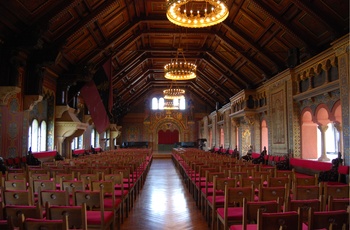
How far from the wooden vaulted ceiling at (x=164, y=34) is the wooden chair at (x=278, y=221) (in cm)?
786

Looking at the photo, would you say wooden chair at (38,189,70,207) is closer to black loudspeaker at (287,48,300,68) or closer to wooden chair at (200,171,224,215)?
wooden chair at (200,171,224,215)

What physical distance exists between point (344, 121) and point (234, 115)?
1128 centimetres

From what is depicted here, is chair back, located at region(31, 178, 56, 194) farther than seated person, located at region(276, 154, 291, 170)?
No

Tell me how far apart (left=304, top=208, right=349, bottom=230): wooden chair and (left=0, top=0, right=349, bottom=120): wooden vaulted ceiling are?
7585 mm

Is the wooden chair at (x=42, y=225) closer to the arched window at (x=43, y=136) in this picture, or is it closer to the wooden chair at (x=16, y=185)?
the wooden chair at (x=16, y=185)

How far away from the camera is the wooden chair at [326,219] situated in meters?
2.86

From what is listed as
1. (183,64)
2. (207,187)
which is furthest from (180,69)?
(207,187)

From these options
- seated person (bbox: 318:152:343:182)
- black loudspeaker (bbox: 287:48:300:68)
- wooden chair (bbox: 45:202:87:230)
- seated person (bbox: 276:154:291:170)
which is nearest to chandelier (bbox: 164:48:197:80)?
black loudspeaker (bbox: 287:48:300:68)

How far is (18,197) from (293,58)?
11131mm

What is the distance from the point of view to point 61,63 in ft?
44.1

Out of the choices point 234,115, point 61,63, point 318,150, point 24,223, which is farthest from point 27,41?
point 234,115

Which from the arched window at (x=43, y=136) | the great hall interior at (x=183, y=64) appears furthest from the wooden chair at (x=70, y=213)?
the arched window at (x=43, y=136)

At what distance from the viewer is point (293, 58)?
11930mm

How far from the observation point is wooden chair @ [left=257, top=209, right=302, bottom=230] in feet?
9.01
